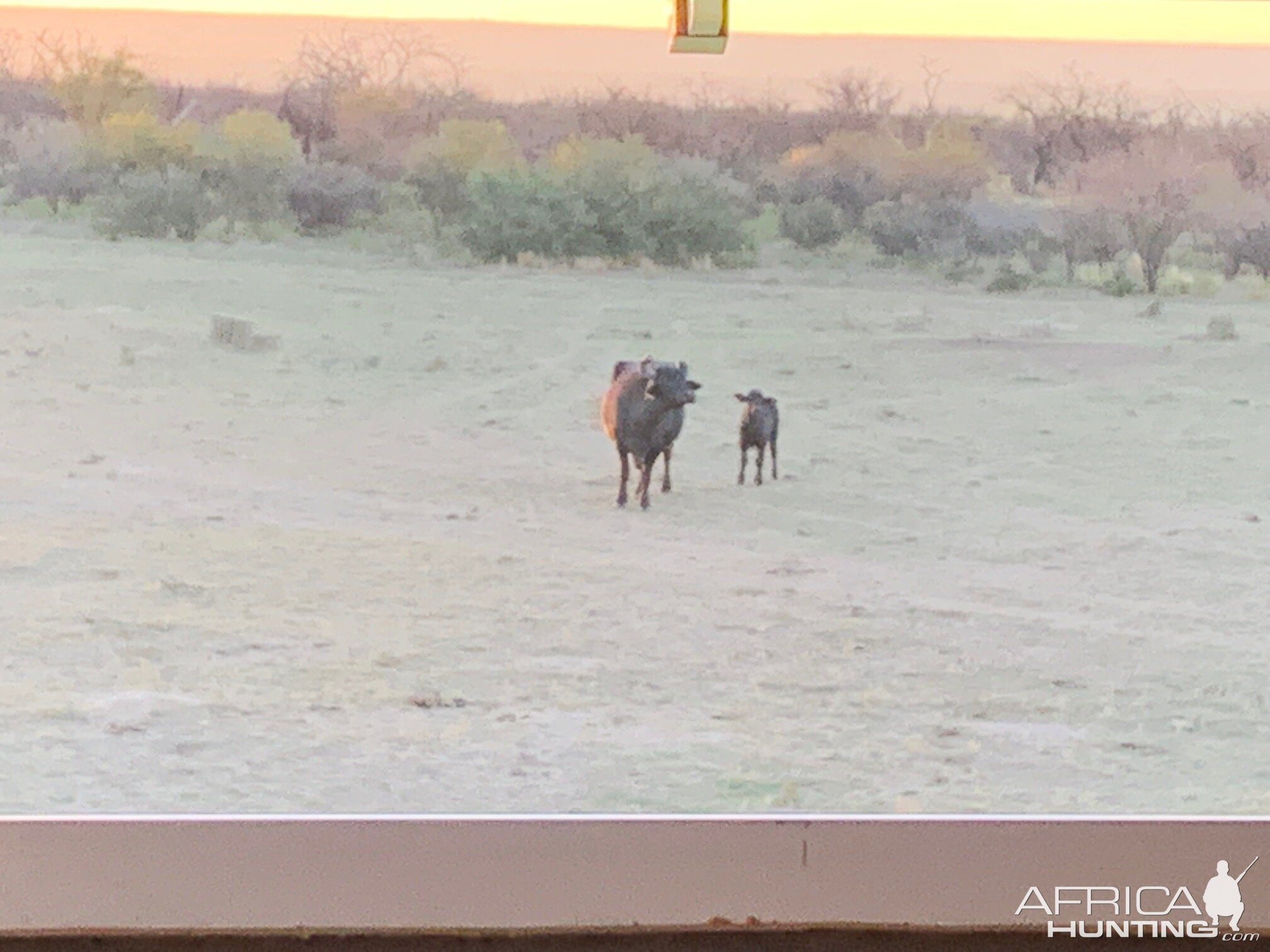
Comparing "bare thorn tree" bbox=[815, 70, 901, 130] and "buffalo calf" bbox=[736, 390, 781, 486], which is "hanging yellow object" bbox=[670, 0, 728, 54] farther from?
"buffalo calf" bbox=[736, 390, 781, 486]

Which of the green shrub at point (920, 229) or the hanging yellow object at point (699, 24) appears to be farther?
the green shrub at point (920, 229)

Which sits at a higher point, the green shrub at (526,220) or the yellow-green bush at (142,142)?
the yellow-green bush at (142,142)

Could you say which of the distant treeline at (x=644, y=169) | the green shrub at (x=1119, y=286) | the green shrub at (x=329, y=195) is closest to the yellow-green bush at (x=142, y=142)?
the distant treeline at (x=644, y=169)

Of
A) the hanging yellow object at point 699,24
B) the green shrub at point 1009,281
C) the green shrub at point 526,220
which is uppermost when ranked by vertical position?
the hanging yellow object at point 699,24

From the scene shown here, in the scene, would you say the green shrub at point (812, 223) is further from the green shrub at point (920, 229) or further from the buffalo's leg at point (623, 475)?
the buffalo's leg at point (623, 475)

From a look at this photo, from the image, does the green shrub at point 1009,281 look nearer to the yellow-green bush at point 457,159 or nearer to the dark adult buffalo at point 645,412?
the dark adult buffalo at point 645,412

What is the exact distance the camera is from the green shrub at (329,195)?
4.66 feet

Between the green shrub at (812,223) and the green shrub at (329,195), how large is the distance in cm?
42

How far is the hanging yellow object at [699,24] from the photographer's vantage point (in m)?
1.34

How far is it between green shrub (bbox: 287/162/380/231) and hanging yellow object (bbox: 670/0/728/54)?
0.34 meters

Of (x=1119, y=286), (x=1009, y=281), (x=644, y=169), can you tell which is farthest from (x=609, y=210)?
(x=1119, y=286)

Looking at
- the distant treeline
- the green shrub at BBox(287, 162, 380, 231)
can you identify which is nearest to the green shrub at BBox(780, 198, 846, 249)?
the distant treeline

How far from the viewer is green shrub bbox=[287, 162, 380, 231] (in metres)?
1.42

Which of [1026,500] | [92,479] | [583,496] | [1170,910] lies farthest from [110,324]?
[1170,910]
